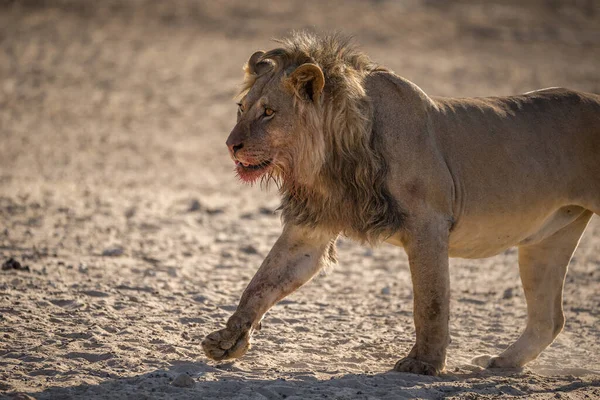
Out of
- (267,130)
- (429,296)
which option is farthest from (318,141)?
(429,296)

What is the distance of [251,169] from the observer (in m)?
4.62

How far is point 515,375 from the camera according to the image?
16.6 feet

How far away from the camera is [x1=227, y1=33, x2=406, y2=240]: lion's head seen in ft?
15.1

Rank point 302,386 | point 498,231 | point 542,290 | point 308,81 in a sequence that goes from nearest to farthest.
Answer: point 302,386
point 308,81
point 498,231
point 542,290

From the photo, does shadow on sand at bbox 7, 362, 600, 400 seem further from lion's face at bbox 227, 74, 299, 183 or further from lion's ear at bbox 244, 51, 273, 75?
lion's ear at bbox 244, 51, 273, 75

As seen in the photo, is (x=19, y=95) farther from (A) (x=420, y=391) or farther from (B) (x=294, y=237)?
(A) (x=420, y=391)

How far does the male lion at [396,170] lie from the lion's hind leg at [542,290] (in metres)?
0.02

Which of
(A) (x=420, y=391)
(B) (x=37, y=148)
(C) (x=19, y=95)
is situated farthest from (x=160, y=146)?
(A) (x=420, y=391)

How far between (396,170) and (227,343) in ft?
4.14

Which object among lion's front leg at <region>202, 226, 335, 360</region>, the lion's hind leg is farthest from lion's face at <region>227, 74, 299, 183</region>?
the lion's hind leg

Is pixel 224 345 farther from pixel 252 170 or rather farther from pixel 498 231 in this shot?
pixel 498 231

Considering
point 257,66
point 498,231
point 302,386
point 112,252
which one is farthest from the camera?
point 112,252

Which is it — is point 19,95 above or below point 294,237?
above

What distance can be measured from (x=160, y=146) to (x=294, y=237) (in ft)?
25.9
